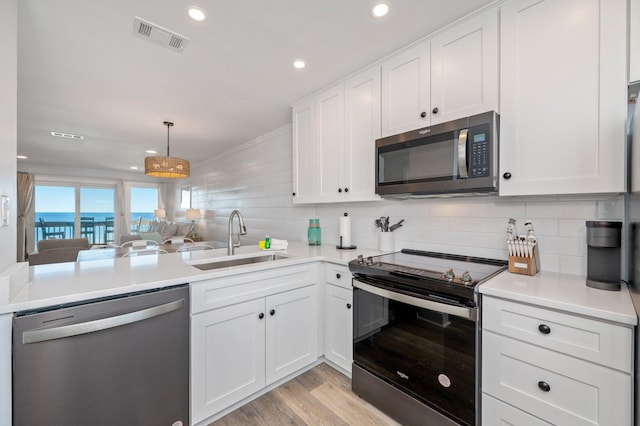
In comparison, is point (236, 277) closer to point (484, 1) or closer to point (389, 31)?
point (389, 31)

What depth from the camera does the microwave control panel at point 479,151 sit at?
144cm

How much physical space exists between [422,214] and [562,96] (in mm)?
1081

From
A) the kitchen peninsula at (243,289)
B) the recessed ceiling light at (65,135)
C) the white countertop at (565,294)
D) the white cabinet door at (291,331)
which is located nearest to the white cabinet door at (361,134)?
the kitchen peninsula at (243,289)

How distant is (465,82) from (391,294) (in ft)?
4.48

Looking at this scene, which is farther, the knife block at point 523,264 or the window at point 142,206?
the window at point 142,206

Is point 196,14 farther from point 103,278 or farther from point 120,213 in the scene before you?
point 120,213

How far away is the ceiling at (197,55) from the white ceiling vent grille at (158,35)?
36 mm

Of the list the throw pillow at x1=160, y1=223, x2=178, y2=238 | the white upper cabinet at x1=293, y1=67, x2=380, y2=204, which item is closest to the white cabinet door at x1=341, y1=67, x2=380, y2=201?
the white upper cabinet at x1=293, y1=67, x2=380, y2=204

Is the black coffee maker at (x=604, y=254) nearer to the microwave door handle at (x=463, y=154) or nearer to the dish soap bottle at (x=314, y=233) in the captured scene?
the microwave door handle at (x=463, y=154)

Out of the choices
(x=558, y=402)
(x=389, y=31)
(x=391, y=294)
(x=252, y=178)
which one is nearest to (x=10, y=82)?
(x=389, y=31)

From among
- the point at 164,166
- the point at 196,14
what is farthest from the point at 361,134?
the point at 164,166

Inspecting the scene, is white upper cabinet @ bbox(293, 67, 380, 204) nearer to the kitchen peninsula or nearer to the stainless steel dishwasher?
the kitchen peninsula

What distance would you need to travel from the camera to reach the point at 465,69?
159cm

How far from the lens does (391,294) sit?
1.55 meters
